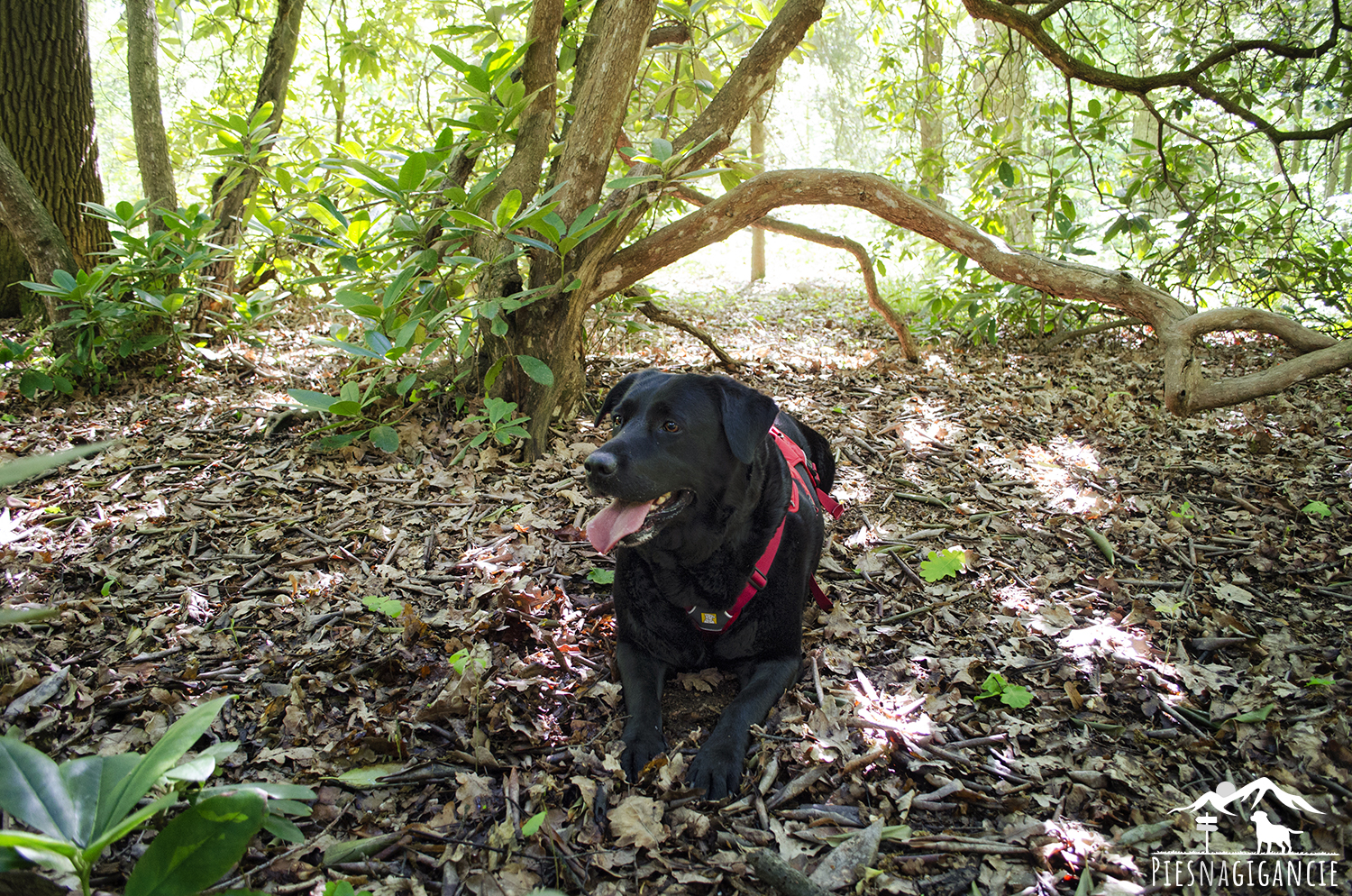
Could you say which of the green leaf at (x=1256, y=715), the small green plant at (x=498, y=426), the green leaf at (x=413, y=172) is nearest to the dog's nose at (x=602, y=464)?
the small green plant at (x=498, y=426)

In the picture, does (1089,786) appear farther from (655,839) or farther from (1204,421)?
(1204,421)

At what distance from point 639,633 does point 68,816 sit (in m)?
1.61

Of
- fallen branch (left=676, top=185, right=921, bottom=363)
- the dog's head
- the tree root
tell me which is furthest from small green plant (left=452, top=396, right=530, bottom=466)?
the tree root

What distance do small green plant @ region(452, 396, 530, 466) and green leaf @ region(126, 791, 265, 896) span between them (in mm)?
2569

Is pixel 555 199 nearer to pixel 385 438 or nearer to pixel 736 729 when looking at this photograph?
pixel 385 438

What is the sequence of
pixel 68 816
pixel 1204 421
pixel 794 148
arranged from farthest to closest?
pixel 794 148
pixel 1204 421
pixel 68 816

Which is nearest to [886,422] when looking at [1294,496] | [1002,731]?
[1294,496]

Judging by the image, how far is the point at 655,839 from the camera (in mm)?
1858

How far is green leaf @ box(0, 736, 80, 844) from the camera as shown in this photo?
118cm

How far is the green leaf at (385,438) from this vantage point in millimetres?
3688

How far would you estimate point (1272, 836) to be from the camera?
1788mm

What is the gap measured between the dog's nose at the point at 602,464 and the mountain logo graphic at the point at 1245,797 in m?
1.90

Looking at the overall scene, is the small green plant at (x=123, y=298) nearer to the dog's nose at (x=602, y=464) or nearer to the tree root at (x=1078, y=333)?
the dog's nose at (x=602, y=464)

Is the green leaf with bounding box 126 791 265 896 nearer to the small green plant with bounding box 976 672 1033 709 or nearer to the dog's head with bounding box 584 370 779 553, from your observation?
the dog's head with bounding box 584 370 779 553
